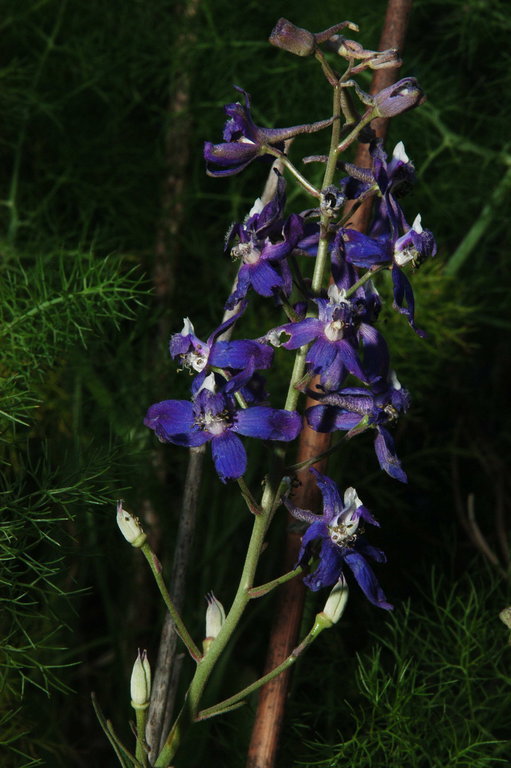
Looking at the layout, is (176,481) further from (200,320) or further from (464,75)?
(464,75)

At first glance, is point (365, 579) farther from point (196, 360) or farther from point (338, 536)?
point (196, 360)

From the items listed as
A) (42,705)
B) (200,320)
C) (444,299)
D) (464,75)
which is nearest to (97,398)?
(200,320)

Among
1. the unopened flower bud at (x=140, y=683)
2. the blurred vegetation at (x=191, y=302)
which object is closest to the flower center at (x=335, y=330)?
the unopened flower bud at (x=140, y=683)

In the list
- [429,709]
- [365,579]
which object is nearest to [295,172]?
[365,579]

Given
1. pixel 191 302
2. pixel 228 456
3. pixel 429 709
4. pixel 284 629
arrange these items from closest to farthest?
1. pixel 228 456
2. pixel 284 629
3. pixel 429 709
4. pixel 191 302

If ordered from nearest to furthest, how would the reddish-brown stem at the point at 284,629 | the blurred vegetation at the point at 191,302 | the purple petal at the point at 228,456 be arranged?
the purple petal at the point at 228,456
the reddish-brown stem at the point at 284,629
the blurred vegetation at the point at 191,302

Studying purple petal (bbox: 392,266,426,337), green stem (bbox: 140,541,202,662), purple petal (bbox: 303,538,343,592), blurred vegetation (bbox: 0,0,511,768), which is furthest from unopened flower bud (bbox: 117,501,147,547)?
blurred vegetation (bbox: 0,0,511,768)

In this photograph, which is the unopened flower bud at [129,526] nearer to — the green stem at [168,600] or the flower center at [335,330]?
the green stem at [168,600]
